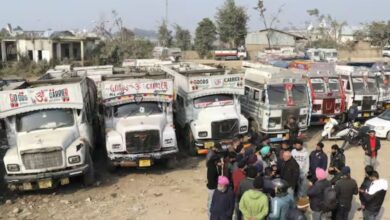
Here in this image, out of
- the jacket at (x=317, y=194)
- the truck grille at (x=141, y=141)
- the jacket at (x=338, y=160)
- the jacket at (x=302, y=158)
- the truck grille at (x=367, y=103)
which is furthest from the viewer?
the truck grille at (x=367, y=103)

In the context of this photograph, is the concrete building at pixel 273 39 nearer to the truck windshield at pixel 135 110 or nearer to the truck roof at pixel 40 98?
the truck windshield at pixel 135 110

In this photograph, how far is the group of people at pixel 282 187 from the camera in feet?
24.9

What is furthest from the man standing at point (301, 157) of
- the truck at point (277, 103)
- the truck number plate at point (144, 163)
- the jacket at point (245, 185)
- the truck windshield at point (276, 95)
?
the truck windshield at point (276, 95)

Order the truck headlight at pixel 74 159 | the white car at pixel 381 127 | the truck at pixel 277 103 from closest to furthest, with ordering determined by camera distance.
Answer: the truck headlight at pixel 74 159
the truck at pixel 277 103
the white car at pixel 381 127

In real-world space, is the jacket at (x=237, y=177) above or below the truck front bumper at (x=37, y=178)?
above

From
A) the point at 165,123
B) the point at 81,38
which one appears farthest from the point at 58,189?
the point at 81,38

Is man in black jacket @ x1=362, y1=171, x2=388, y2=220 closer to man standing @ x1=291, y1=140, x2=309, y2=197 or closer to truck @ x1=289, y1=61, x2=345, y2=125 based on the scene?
man standing @ x1=291, y1=140, x2=309, y2=197

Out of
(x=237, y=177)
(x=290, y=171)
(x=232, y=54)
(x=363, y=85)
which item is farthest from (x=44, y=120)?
(x=232, y=54)

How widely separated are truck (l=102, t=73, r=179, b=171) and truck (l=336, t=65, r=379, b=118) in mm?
9331

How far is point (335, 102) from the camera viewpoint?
19.6 meters

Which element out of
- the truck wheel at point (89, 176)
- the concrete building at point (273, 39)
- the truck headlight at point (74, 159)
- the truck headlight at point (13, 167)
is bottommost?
the truck wheel at point (89, 176)

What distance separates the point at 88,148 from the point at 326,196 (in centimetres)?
728

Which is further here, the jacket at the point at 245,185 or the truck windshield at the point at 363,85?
the truck windshield at the point at 363,85

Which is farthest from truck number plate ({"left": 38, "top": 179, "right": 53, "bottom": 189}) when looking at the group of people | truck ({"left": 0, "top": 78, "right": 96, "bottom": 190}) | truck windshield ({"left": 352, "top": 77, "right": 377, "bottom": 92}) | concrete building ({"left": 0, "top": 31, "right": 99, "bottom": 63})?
concrete building ({"left": 0, "top": 31, "right": 99, "bottom": 63})
